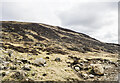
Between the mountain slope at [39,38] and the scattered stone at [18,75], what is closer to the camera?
the scattered stone at [18,75]

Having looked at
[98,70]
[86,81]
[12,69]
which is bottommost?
[86,81]

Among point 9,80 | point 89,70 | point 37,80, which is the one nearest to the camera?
point 9,80

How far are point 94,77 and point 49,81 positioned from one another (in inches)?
193

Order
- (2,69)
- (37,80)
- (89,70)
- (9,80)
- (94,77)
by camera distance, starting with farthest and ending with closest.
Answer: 1. (89,70)
2. (94,77)
3. (2,69)
4. (37,80)
5. (9,80)

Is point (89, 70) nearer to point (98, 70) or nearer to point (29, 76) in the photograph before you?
point (98, 70)

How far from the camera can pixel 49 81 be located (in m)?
7.55

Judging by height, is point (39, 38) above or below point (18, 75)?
above

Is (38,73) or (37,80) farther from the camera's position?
(38,73)

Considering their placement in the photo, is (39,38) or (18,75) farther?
(39,38)

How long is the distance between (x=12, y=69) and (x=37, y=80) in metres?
3.13

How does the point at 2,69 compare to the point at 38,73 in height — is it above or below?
above

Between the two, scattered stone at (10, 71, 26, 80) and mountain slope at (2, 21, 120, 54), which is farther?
mountain slope at (2, 21, 120, 54)

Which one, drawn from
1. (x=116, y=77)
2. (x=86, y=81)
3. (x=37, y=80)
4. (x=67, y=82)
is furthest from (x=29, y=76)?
(x=116, y=77)

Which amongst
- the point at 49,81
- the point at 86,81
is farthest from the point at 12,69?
the point at 86,81
